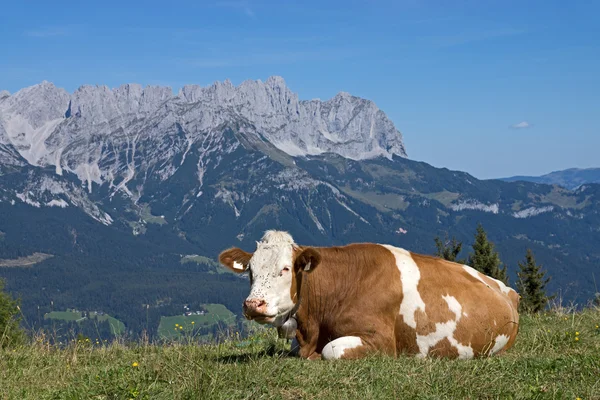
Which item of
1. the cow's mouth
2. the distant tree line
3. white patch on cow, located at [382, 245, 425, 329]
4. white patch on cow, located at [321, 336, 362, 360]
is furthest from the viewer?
the distant tree line

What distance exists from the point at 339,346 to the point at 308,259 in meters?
1.54

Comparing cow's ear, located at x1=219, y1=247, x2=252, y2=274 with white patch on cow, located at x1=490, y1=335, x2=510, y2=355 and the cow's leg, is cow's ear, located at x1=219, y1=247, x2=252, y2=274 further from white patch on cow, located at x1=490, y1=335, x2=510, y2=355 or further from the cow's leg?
white patch on cow, located at x1=490, y1=335, x2=510, y2=355

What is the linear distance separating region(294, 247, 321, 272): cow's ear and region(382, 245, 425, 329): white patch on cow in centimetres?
175

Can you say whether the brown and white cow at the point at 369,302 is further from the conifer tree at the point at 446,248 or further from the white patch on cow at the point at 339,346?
the conifer tree at the point at 446,248

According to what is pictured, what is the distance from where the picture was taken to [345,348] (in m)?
11.4

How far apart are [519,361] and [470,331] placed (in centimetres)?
210

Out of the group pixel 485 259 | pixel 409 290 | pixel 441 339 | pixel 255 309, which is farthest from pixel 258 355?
pixel 485 259

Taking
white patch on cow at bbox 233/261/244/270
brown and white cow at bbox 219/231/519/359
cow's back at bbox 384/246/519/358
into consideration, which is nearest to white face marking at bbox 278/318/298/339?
brown and white cow at bbox 219/231/519/359

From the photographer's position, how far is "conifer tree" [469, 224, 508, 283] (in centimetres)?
7050

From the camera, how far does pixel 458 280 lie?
1302 centimetres

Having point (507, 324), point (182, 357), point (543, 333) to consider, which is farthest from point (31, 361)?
point (543, 333)

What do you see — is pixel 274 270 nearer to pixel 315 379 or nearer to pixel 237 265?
pixel 237 265

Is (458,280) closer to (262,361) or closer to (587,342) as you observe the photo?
(587,342)

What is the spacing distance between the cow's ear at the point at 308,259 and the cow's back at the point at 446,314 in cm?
176
